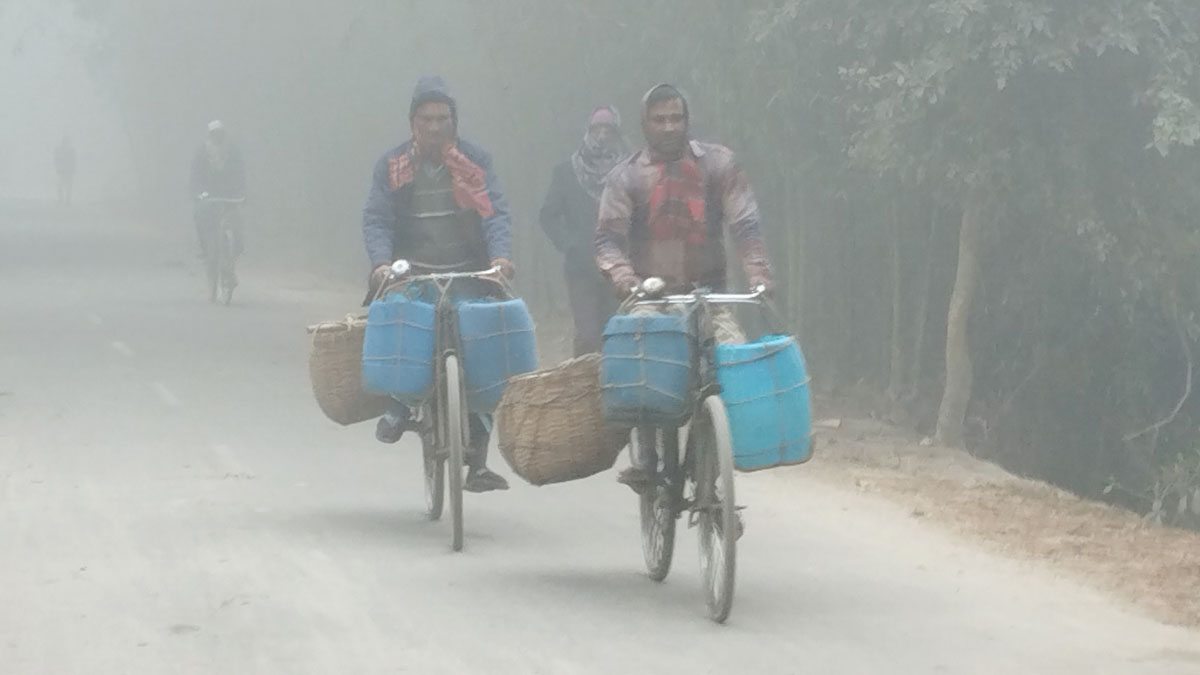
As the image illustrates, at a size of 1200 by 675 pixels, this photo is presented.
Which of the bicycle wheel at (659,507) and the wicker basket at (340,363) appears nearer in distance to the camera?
the bicycle wheel at (659,507)

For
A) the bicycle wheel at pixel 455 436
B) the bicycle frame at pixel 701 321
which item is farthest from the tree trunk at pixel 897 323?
the bicycle frame at pixel 701 321

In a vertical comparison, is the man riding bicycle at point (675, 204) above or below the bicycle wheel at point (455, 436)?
above

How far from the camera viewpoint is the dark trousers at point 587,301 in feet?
46.2

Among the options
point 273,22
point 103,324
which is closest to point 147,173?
point 273,22

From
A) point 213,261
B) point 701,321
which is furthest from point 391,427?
point 213,261

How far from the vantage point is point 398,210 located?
9977mm

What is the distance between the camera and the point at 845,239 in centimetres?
2006

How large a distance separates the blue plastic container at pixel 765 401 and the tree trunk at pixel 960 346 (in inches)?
325

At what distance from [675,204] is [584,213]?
5.60 meters

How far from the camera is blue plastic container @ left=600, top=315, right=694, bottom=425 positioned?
7.67m

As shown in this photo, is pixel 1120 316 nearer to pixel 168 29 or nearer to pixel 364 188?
pixel 364 188

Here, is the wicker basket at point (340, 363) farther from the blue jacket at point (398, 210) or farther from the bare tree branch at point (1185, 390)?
the bare tree branch at point (1185, 390)

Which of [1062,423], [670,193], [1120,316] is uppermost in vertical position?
[670,193]

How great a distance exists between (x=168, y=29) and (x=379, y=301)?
4605cm
